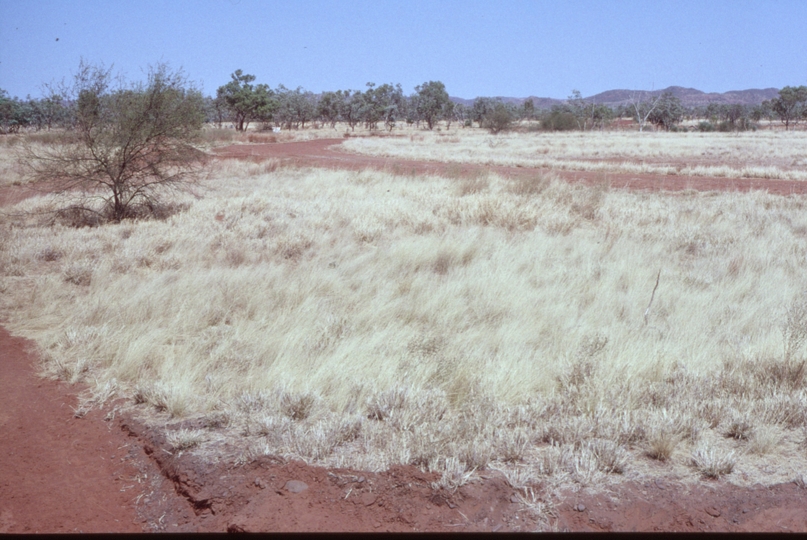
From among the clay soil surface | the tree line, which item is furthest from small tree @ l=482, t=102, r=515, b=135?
the clay soil surface

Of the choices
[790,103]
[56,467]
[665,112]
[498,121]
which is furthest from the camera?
[665,112]

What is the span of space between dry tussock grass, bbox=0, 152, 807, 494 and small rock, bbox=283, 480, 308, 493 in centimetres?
20

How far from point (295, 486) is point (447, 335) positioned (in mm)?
2703

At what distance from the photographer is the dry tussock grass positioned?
3918 millimetres

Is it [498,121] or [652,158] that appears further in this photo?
[498,121]

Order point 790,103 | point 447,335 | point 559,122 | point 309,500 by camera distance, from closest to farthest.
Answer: point 309,500, point 447,335, point 559,122, point 790,103

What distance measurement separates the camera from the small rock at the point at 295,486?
347cm

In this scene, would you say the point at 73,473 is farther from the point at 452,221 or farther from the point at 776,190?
the point at 776,190

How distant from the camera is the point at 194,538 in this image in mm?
3221

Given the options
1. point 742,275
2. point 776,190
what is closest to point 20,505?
point 742,275

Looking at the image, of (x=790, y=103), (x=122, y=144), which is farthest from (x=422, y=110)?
(x=122, y=144)

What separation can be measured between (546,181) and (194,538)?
15.2 m

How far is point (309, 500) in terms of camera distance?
3400 millimetres

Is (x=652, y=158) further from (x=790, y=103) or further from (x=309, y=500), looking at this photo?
(x=790, y=103)
